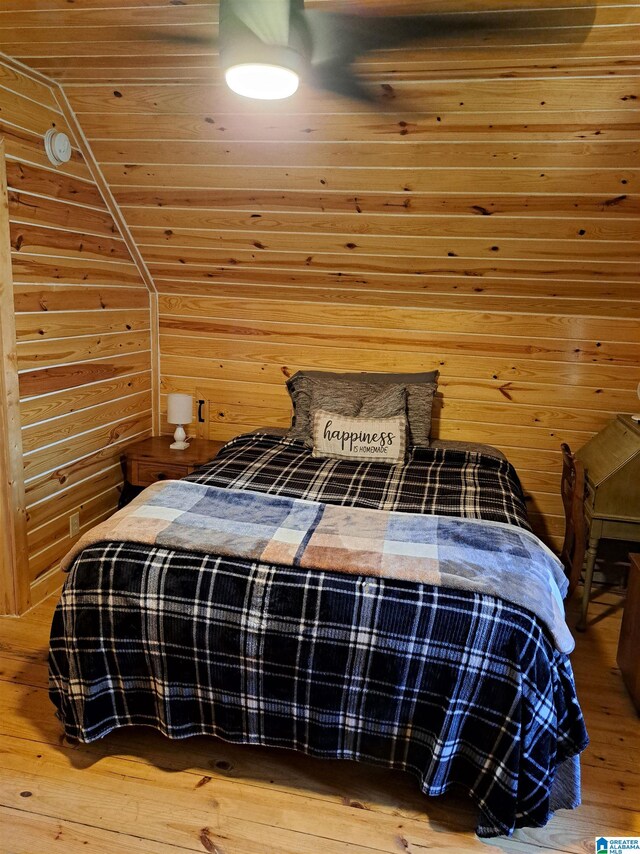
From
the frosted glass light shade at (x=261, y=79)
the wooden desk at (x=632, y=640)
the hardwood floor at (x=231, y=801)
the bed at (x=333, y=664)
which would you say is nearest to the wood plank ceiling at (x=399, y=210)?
the frosted glass light shade at (x=261, y=79)

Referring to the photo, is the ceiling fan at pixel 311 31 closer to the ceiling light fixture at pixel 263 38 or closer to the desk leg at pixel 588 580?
the ceiling light fixture at pixel 263 38

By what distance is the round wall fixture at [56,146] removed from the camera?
8.48 feet

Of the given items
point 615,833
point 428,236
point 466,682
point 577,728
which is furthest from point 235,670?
point 428,236

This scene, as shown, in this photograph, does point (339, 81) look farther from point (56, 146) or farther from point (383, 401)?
point (383, 401)

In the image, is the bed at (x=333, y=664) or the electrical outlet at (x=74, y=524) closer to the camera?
the bed at (x=333, y=664)

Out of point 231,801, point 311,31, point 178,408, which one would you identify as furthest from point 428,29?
point 178,408

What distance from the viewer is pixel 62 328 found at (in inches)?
112

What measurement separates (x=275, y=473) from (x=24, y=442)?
106cm

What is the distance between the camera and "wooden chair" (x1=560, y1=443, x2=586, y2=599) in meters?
2.59

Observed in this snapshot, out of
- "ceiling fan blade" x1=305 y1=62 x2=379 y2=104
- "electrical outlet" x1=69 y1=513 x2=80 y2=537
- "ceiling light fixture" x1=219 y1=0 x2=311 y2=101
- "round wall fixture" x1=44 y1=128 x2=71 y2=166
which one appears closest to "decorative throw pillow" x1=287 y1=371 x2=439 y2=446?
"electrical outlet" x1=69 y1=513 x2=80 y2=537

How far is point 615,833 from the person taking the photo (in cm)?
174

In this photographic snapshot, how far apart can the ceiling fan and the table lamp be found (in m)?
2.06

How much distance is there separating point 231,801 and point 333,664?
0.50m

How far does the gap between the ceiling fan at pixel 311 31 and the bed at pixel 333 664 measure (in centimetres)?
129
